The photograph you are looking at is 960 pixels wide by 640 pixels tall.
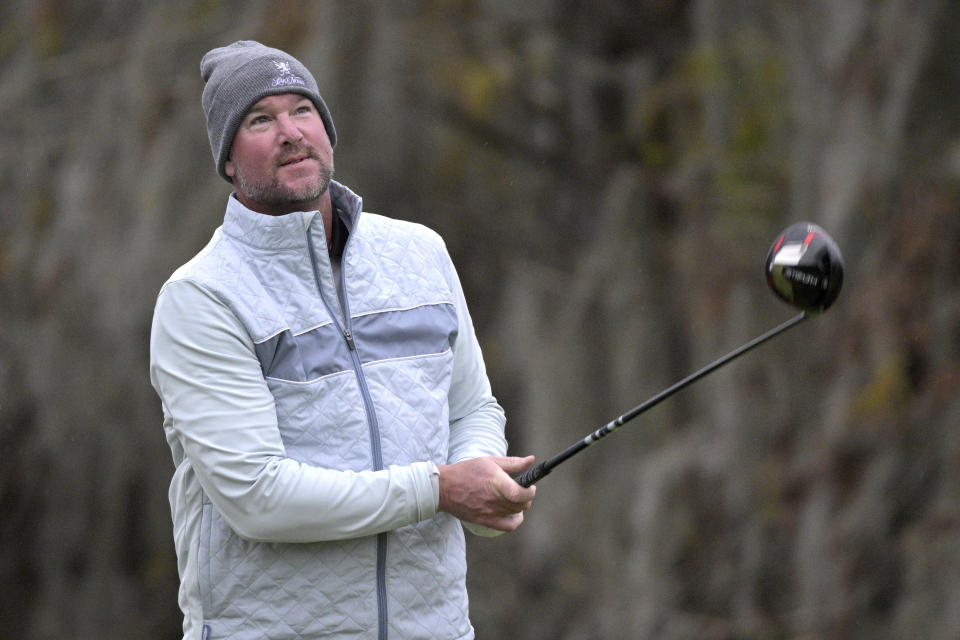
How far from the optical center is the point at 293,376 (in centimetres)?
223

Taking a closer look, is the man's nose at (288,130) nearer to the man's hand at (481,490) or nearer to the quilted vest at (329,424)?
the quilted vest at (329,424)

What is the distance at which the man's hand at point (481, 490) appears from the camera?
87.5 inches

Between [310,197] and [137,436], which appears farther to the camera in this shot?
[137,436]

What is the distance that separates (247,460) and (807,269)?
37.3 inches

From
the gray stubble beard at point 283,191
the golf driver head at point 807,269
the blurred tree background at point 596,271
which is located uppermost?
the gray stubble beard at point 283,191

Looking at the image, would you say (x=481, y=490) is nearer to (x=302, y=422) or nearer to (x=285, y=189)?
(x=302, y=422)

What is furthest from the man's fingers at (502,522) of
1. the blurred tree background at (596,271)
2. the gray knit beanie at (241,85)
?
the blurred tree background at (596,271)

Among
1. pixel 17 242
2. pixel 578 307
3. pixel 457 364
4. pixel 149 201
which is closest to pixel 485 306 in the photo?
pixel 578 307

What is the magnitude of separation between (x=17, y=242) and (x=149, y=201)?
0.50 meters

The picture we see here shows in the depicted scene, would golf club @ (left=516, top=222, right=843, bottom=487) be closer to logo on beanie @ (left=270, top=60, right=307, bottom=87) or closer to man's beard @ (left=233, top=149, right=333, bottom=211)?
man's beard @ (left=233, top=149, right=333, bottom=211)

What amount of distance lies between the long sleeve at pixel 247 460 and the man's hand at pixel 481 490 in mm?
29

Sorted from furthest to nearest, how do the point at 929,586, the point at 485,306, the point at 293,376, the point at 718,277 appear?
the point at 485,306
the point at 718,277
the point at 929,586
the point at 293,376

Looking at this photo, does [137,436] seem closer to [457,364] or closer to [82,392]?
[82,392]

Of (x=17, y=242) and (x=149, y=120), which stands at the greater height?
(x=149, y=120)
